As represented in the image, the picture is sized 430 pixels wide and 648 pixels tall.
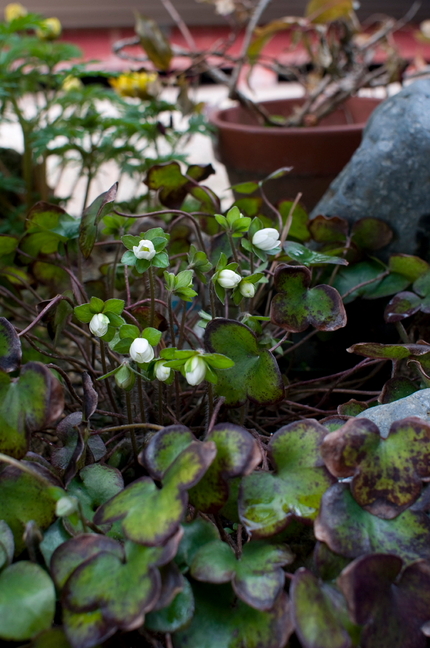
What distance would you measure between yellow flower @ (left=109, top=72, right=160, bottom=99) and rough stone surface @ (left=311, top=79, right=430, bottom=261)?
0.80 meters

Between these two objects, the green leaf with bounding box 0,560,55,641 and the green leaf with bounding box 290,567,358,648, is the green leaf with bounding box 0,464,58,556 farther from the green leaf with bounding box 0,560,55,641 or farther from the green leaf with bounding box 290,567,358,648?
the green leaf with bounding box 290,567,358,648

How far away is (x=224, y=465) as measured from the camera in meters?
0.52

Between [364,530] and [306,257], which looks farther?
[306,257]

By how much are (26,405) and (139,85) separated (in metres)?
1.33

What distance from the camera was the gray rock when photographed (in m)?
0.63

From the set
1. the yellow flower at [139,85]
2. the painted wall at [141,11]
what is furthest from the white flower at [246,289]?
the painted wall at [141,11]

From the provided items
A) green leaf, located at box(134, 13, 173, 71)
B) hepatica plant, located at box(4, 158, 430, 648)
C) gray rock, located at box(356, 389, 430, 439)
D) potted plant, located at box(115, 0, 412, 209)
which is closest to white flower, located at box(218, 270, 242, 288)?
hepatica plant, located at box(4, 158, 430, 648)

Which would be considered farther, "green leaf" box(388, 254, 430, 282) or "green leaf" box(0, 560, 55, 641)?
"green leaf" box(388, 254, 430, 282)

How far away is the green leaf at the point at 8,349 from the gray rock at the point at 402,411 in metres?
0.39

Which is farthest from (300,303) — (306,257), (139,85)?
(139,85)

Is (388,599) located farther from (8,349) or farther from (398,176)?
(398,176)

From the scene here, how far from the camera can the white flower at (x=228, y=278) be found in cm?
63

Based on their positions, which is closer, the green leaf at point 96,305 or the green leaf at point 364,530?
the green leaf at point 364,530

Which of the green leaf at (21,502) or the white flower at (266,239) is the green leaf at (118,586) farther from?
the white flower at (266,239)
